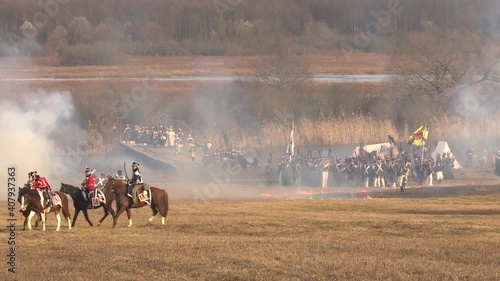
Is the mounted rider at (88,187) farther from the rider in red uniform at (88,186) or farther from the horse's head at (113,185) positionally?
the horse's head at (113,185)

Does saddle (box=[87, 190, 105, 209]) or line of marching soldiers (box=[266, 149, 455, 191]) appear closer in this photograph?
saddle (box=[87, 190, 105, 209])

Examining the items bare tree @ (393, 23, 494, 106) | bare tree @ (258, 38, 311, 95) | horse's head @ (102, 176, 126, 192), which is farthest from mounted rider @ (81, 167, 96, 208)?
bare tree @ (393, 23, 494, 106)

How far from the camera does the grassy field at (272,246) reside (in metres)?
22.3

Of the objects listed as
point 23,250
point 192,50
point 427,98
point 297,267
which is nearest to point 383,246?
point 297,267

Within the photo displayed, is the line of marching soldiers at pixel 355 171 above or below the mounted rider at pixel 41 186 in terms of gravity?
above

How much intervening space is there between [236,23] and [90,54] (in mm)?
11162

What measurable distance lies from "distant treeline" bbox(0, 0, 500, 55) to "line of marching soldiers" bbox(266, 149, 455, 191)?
24.8m

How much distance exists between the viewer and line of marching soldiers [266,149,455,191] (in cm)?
5300

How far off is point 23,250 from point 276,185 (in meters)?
28.4

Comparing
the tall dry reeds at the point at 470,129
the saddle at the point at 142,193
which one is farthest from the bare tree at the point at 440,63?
the saddle at the point at 142,193

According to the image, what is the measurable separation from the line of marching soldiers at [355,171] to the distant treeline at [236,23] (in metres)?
24.8

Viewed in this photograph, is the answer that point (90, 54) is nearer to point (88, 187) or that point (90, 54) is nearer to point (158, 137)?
point (158, 137)

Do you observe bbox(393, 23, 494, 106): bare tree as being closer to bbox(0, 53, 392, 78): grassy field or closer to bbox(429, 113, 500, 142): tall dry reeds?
bbox(0, 53, 392, 78): grassy field

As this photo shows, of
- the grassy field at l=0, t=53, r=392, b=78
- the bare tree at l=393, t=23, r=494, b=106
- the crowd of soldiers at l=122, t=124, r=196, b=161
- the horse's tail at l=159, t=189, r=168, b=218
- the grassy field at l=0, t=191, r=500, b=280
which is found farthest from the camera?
the grassy field at l=0, t=53, r=392, b=78
